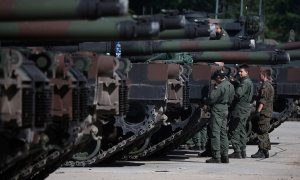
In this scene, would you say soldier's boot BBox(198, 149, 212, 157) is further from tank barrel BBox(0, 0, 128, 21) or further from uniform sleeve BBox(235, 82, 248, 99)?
tank barrel BBox(0, 0, 128, 21)

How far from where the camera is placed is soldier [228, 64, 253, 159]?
22297 millimetres

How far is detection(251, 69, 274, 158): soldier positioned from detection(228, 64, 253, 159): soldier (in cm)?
24

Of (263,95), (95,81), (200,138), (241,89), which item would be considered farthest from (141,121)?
(200,138)

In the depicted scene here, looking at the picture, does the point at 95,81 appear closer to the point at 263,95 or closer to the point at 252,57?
the point at 252,57

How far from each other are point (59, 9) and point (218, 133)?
1012cm

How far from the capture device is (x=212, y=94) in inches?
823

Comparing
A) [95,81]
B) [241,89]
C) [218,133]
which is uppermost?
[95,81]

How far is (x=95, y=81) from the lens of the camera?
1555 centimetres

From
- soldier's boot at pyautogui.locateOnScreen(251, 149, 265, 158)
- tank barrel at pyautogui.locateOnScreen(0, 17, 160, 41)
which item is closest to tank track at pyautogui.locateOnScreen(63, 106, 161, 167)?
soldier's boot at pyautogui.locateOnScreen(251, 149, 265, 158)

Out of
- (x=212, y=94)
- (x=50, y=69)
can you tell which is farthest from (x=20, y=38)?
(x=212, y=94)

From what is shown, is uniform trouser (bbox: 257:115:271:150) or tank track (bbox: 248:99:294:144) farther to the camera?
tank track (bbox: 248:99:294:144)

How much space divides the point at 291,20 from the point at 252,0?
8659 mm

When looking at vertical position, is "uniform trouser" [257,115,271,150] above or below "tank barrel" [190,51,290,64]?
below

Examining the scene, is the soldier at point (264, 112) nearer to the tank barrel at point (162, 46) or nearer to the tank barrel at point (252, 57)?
the tank barrel at point (252, 57)
